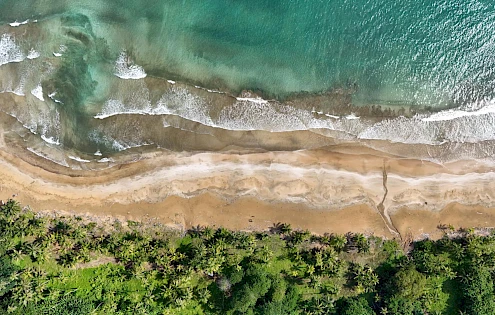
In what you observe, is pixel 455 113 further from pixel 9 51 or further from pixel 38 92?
pixel 9 51

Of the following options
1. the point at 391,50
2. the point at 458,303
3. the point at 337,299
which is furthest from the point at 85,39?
the point at 458,303

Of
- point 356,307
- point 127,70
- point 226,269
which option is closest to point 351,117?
point 356,307

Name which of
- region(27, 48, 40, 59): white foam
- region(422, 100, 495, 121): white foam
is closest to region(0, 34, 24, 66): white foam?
region(27, 48, 40, 59): white foam

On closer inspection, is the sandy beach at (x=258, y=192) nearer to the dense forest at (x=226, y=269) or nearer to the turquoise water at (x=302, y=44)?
the dense forest at (x=226, y=269)

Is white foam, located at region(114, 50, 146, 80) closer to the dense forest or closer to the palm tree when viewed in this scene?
the dense forest

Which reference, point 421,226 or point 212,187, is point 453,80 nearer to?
point 421,226
